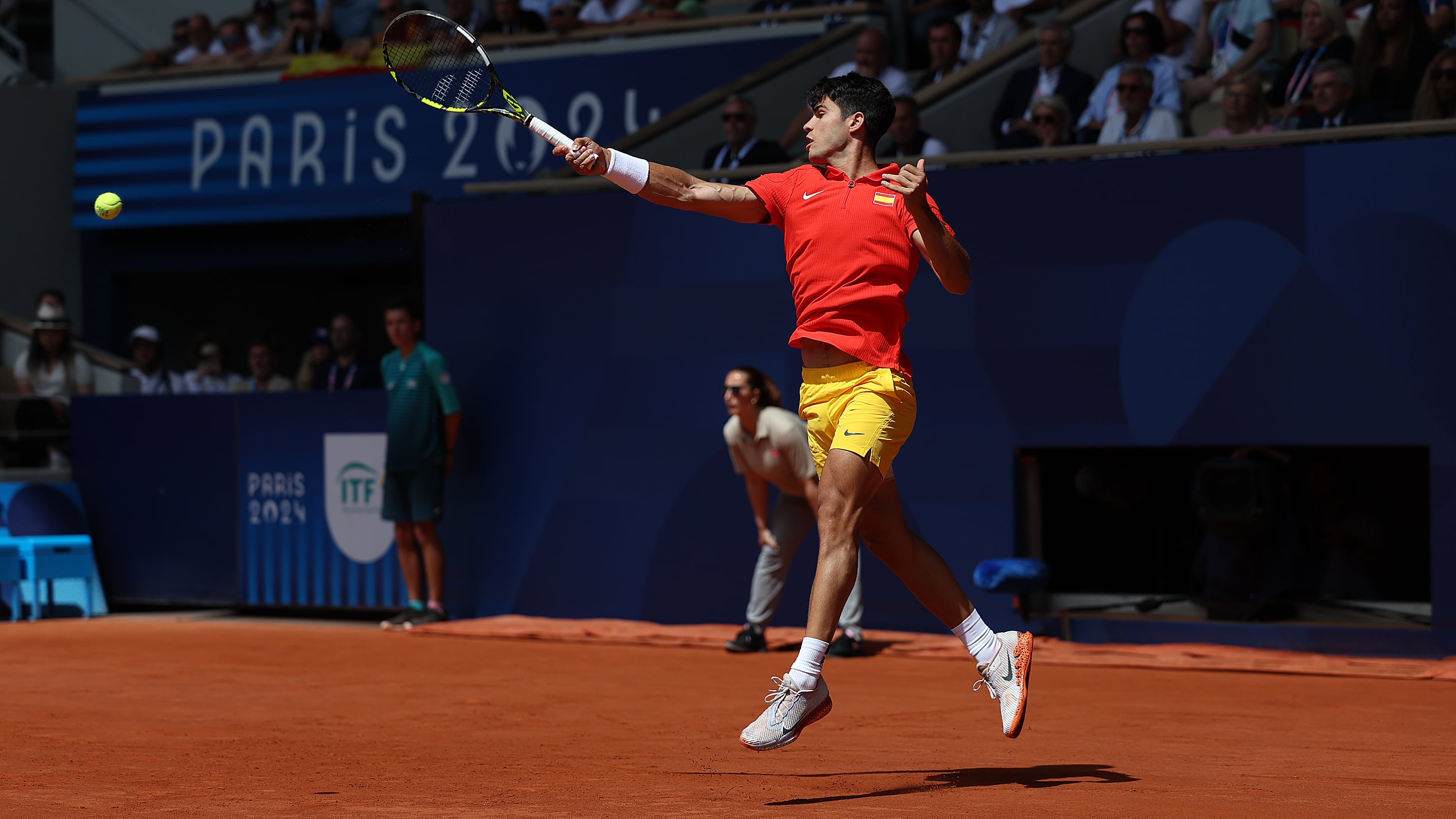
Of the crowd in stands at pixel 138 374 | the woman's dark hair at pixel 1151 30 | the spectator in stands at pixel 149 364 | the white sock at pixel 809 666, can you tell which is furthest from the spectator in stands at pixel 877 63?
the white sock at pixel 809 666

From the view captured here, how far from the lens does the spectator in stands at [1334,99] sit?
8828 mm

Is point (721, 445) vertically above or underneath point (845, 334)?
underneath

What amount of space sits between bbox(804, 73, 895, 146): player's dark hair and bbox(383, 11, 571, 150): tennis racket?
41.9 inches

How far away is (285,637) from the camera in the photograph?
9.97 metres

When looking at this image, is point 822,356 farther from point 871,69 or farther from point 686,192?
point 871,69

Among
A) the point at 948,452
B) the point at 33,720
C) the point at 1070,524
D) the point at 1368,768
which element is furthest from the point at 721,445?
the point at 1368,768

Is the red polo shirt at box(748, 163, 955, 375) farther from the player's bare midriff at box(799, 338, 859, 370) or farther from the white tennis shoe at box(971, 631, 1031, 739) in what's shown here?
the white tennis shoe at box(971, 631, 1031, 739)

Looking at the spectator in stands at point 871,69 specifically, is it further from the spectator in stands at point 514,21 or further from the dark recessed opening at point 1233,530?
the spectator in stands at point 514,21

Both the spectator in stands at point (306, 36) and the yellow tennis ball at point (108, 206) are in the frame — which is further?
the spectator in stands at point (306, 36)

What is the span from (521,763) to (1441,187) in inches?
232

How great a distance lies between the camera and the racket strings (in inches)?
223

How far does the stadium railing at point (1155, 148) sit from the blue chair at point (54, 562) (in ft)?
15.3

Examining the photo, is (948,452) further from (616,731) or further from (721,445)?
(616,731)

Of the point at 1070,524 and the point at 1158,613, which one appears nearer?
the point at 1158,613
